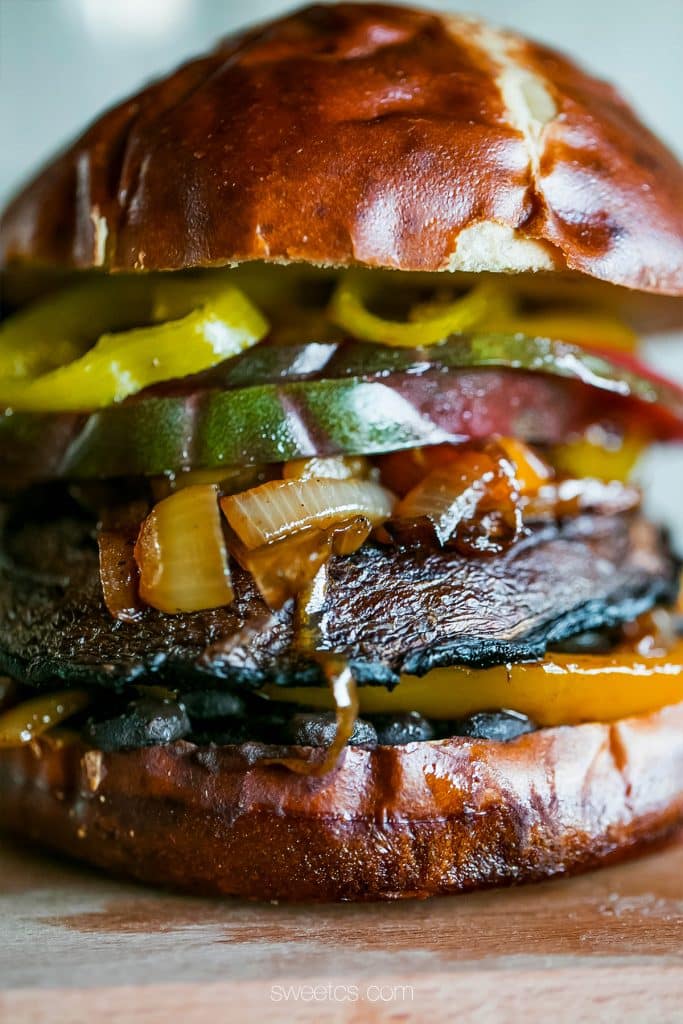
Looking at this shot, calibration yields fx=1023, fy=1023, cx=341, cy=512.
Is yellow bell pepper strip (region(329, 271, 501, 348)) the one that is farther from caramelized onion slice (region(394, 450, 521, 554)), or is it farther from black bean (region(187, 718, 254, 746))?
black bean (region(187, 718, 254, 746))

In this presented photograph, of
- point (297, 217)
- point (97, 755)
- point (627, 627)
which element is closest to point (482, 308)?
point (297, 217)

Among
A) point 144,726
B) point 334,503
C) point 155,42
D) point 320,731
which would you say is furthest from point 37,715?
point 155,42

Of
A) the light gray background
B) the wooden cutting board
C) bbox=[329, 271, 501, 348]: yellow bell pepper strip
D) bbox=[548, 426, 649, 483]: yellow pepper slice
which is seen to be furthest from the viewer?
the light gray background

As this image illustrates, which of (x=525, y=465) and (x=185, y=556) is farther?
(x=525, y=465)

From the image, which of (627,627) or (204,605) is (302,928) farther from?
(627,627)

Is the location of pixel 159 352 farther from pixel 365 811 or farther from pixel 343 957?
pixel 343 957

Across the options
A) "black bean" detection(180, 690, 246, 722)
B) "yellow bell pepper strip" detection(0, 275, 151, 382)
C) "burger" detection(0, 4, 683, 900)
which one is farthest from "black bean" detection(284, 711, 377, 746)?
"yellow bell pepper strip" detection(0, 275, 151, 382)
